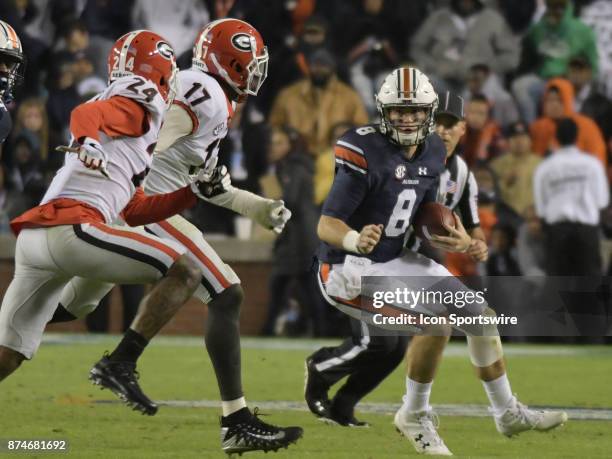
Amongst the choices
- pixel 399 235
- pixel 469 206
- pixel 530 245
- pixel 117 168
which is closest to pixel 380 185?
pixel 399 235

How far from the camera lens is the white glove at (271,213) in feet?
20.1

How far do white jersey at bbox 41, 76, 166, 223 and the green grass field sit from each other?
104cm

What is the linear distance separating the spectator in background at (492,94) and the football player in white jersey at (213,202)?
641 centimetres

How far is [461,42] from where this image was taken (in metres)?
13.9

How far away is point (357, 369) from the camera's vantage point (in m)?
7.27

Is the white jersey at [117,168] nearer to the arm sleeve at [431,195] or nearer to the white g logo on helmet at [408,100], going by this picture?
the white g logo on helmet at [408,100]

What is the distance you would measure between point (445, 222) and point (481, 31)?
283 inches

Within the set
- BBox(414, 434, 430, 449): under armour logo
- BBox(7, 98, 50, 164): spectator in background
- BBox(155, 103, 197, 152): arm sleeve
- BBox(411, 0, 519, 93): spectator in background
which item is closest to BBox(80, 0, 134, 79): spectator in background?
BBox(7, 98, 50, 164): spectator in background

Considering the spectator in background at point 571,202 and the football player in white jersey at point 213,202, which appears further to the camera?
the spectator in background at point 571,202

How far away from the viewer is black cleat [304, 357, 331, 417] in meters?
7.39

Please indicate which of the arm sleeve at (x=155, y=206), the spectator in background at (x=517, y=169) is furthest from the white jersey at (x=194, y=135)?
the spectator in background at (x=517, y=169)

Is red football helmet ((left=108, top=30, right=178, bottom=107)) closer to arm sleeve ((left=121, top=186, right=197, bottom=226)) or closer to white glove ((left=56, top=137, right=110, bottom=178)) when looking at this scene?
arm sleeve ((left=121, top=186, right=197, bottom=226))

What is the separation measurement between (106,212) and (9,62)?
1.30m

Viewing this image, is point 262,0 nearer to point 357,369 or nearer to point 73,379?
point 73,379
